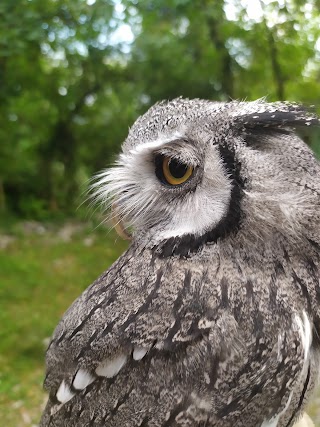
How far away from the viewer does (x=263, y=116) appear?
3.01 feet

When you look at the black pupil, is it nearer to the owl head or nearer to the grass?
the owl head

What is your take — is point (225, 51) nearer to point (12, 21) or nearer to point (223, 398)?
point (12, 21)

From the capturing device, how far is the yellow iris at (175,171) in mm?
938

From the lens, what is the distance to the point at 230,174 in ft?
2.98

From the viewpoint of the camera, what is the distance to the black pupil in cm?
94

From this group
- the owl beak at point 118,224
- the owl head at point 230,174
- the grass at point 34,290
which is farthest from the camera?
the grass at point 34,290

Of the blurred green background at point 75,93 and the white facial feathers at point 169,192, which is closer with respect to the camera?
the white facial feathers at point 169,192

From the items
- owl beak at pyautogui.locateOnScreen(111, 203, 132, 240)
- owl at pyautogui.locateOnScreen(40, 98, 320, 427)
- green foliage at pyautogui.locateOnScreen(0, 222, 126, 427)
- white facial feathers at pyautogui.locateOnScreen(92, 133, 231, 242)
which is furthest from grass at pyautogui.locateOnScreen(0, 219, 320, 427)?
owl at pyautogui.locateOnScreen(40, 98, 320, 427)

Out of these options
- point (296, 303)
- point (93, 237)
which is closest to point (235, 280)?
point (296, 303)

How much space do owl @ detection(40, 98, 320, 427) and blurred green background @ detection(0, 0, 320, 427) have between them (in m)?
2.15

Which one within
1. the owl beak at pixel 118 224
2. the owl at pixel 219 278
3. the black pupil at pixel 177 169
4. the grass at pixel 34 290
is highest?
the grass at pixel 34 290

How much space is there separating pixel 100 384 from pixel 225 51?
493cm

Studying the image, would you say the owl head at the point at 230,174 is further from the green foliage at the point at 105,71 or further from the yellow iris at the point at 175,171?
the green foliage at the point at 105,71

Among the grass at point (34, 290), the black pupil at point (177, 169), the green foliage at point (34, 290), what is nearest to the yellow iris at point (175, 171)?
the black pupil at point (177, 169)
